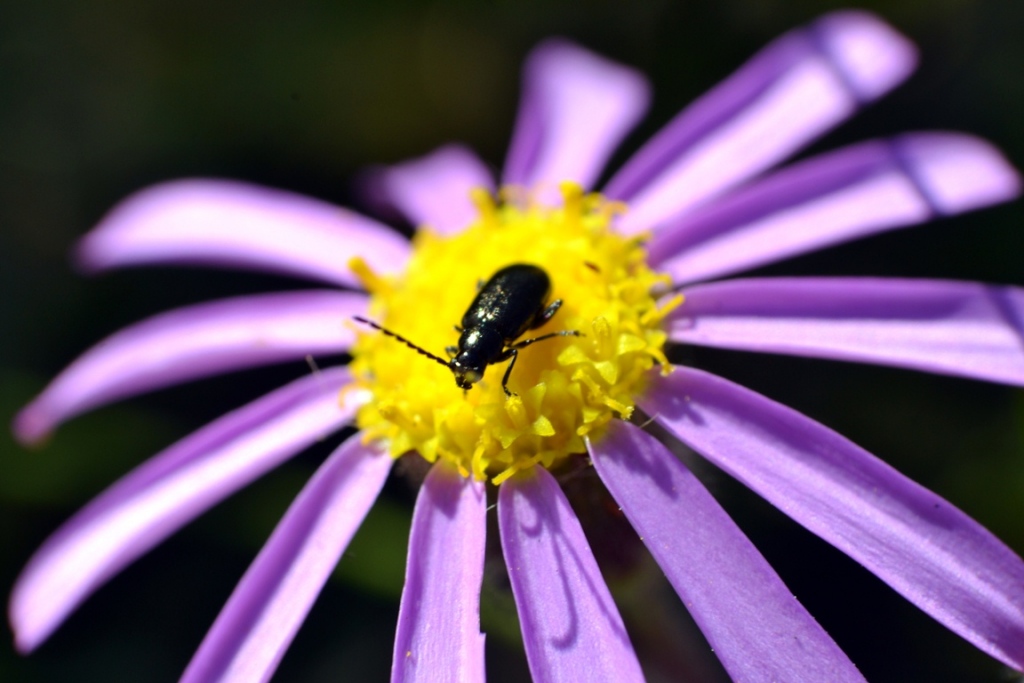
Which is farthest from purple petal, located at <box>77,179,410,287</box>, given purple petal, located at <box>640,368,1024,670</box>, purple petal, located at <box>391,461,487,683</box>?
purple petal, located at <box>640,368,1024,670</box>

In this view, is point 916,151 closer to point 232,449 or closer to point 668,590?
point 668,590

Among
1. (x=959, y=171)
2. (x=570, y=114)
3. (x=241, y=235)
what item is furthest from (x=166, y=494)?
(x=959, y=171)

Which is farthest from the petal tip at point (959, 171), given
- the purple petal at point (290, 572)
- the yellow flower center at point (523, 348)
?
the purple petal at point (290, 572)

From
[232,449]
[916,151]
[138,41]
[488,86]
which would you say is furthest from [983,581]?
[138,41]

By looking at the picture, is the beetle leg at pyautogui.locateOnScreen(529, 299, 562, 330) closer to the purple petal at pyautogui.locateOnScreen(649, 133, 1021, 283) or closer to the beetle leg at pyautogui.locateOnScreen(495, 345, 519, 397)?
the beetle leg at pyautogui.locateOnScreen(495, 345, 519, 397)

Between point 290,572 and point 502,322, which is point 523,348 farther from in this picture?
point 290,572

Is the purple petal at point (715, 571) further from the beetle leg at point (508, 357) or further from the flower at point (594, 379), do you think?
the beetle leg at point (508, 357)
